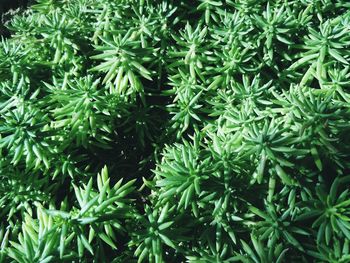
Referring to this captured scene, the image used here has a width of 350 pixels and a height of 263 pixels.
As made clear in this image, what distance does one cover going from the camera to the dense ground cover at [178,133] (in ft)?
6.38

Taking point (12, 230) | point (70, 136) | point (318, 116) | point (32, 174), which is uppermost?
point (318, 116)

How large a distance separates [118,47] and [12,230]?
3.68 feet

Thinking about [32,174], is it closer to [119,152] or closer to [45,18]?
[119,152]

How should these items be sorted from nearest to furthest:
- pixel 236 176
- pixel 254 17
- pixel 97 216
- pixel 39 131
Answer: pixel 97 216 → pixel 236 176 → pixel 39 131 → pixel 254 17

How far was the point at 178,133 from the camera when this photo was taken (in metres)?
2.43

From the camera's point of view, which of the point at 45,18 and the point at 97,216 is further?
the point at 45,18

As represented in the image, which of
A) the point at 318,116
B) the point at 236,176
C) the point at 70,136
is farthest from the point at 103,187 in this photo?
the point at 318,116

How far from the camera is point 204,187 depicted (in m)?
2.02

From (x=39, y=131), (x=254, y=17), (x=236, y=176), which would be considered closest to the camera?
(x=236, y=176)

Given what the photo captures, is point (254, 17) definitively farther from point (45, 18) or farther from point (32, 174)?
point (32, 174)

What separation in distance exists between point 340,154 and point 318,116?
0.21 m

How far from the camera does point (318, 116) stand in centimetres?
199

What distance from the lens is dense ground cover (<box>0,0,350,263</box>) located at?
Answer: 1.95 metres

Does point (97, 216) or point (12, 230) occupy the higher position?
point (97, 216)
